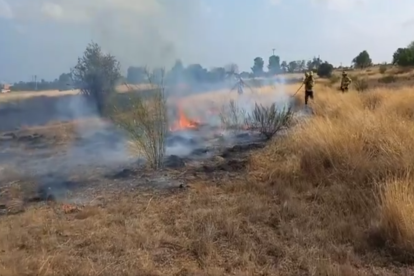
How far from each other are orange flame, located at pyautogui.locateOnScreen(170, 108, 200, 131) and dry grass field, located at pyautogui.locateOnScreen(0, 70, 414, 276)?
8.31 m

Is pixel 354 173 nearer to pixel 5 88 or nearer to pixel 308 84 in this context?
pixel 308 84

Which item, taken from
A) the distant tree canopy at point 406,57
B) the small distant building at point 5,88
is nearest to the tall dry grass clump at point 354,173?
the small distant building at point 5,88

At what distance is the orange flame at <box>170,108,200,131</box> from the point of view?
50.5 feet

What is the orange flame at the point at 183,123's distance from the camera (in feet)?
50.5

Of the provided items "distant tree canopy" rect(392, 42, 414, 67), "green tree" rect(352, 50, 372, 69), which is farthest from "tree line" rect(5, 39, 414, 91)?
"green tree" rect(352, 50, 372, 69)

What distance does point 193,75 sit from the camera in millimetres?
21547

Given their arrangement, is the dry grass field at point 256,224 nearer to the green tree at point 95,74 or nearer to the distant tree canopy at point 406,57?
the green tree at point 95,74

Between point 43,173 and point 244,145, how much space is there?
16.9 feet

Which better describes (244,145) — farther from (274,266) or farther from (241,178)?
(274,266)

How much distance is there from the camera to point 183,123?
16.2m

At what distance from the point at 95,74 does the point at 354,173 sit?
18981 mm

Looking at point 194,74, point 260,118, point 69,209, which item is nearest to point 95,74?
point 194,74

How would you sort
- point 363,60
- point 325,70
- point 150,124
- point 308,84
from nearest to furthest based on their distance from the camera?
point 150,124
point 308,84
point 325,70
point 363,60

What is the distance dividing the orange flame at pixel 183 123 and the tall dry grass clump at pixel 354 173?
22.6 ft
